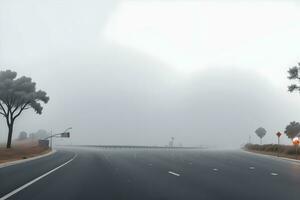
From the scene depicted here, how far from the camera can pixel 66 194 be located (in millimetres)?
14141

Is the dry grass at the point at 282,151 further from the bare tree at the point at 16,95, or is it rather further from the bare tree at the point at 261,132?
the bare tree at the point at 261,132

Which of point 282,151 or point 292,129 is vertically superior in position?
point 292,129

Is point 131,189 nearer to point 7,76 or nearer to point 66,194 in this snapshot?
point 66,194

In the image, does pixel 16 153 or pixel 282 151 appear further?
pixel 16 153

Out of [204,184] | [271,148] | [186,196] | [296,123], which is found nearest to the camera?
[186,196]

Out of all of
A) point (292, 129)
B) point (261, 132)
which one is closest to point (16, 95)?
point (292, 129)

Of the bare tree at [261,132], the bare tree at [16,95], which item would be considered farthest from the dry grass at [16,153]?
the bare tree at [261,132]

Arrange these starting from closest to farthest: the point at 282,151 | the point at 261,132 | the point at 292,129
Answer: the point at 282,151 → the point at 292,129 → the point at 261,132

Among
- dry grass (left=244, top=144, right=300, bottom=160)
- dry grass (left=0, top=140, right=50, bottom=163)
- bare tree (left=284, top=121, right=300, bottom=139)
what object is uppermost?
bare tree (left=284, top=121, right=300, bottom=139)

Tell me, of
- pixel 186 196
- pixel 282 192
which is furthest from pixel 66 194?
pixel 282 192

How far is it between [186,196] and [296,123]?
13030cm

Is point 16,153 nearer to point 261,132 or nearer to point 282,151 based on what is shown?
point 282,151

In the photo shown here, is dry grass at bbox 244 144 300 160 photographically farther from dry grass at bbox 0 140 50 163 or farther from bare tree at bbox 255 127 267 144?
bare tree at bbox 255 127 267 144

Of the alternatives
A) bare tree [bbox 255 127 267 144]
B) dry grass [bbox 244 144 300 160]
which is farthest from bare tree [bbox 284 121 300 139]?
dry grass [bbox 244 144 300 160]
